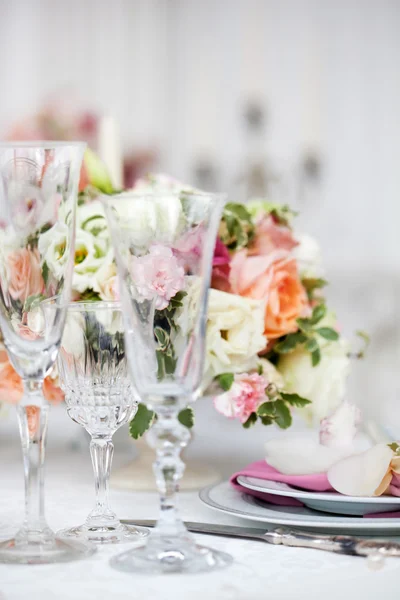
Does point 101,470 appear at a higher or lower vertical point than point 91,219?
lower

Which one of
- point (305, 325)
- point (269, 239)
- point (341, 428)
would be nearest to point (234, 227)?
point (269, 239)

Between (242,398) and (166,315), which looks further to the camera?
(242,398)

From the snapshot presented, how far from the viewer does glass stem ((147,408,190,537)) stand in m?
0.73

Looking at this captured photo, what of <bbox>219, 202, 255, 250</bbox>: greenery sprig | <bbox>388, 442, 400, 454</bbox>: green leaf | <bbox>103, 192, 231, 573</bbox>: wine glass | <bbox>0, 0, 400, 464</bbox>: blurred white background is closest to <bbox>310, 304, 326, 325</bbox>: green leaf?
<bbox>219, 202, 255, 250</bbox>: greenery sprig

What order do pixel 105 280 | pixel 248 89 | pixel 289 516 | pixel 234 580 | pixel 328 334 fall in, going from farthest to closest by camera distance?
pixel 248 89 < pixel 328 334 < pixel 105 280 < pixel 289 516 < pixel 234 580

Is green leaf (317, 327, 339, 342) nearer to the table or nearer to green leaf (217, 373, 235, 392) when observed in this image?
green leaf (217, 373, 235, 392)

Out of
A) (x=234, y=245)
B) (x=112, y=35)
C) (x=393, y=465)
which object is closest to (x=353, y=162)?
(x=112, y=35)

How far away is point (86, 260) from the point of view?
1139 millimetres

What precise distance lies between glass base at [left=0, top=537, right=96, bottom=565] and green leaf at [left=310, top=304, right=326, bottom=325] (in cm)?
55

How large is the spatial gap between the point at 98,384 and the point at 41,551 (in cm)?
18

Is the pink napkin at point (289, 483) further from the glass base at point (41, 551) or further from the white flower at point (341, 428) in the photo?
the glass base at point (41, 551)

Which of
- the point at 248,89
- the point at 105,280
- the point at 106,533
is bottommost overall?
the point at 106,533

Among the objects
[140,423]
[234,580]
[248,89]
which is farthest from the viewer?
[248,89]

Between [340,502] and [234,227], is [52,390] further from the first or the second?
[340,502]
